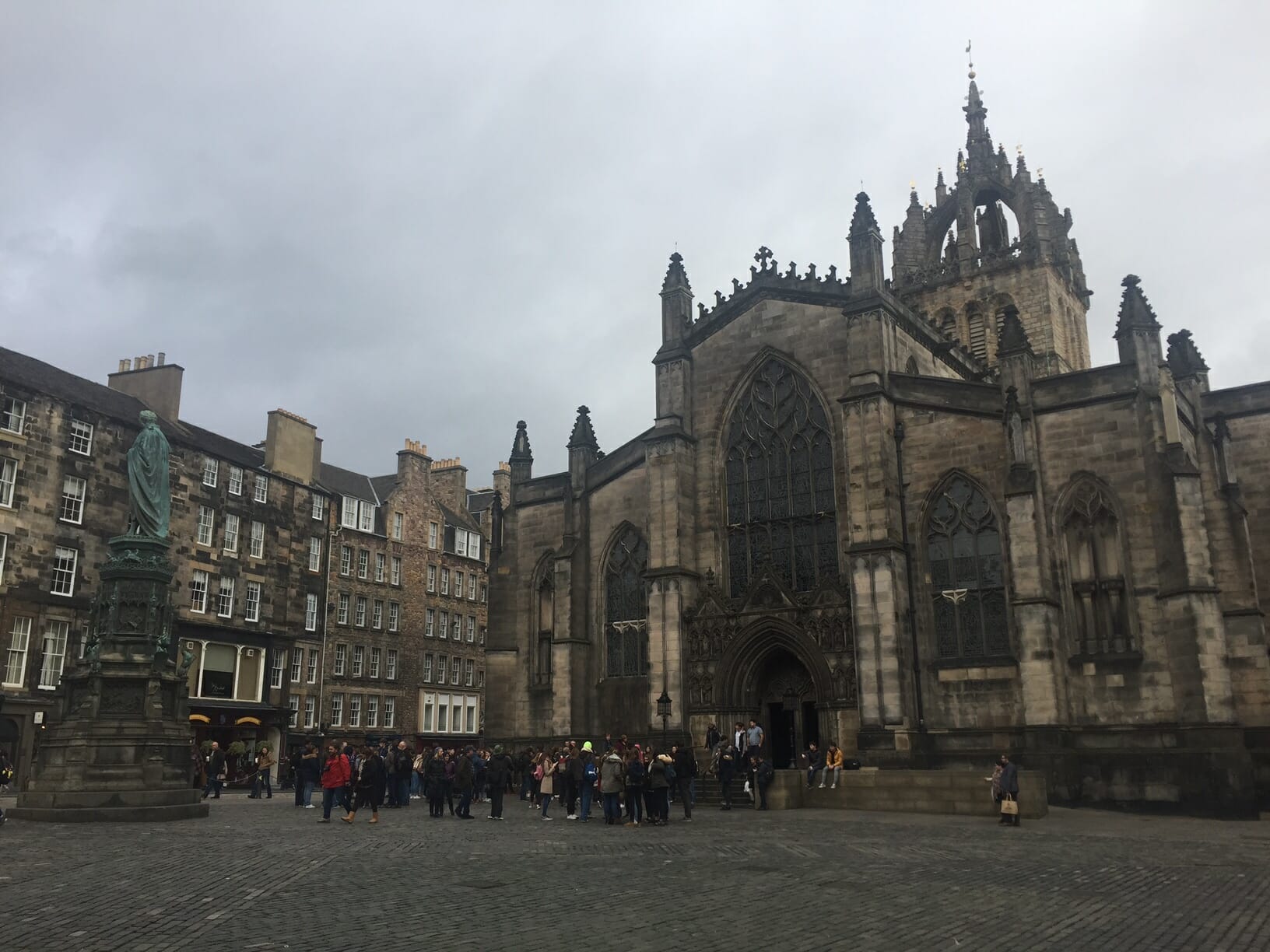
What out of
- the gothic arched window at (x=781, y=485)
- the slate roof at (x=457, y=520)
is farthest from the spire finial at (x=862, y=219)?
the slate roof at (x=457, y=520)

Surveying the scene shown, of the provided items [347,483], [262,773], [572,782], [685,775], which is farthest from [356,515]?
[685,775]

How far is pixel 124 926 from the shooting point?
9.10 metres

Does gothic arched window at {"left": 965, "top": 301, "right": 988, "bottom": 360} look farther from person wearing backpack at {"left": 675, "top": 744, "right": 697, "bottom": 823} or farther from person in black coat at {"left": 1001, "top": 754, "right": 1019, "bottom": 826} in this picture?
person in black coat at {"left": 1001, "top": 754, "right": 1019, "bottom": 826}

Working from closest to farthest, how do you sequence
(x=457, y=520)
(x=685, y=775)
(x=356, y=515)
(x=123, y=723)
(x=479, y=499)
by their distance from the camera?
(x=123, y=723) → (x=685, y=775) → (x=356, y=515) → (x=457, y=520) → (x=479, y=499)

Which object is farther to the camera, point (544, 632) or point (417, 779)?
point (544, 632)

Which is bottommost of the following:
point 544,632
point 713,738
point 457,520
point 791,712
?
point 713,738

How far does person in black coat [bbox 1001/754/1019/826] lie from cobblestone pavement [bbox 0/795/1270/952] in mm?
1046

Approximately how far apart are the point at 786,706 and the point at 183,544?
1036 inches

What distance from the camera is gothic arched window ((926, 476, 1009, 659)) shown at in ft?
90.3

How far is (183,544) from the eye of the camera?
4325cm

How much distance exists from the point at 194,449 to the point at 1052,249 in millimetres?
38980

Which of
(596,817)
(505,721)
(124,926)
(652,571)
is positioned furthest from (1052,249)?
(124,926)

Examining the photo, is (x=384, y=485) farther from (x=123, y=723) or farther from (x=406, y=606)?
(x=123, y=723)

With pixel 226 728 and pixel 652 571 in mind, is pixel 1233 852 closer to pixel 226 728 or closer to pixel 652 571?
pixel 652 571
